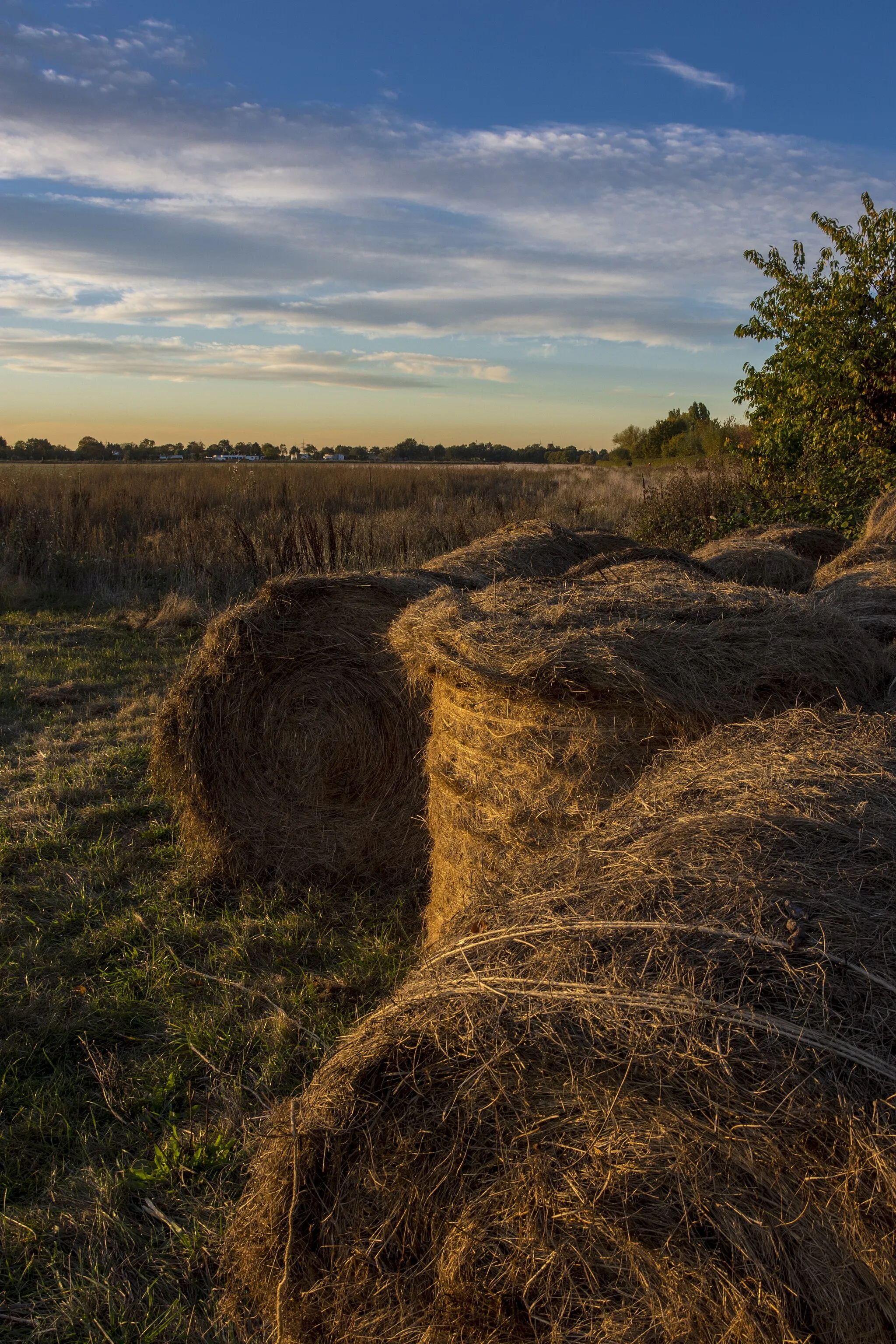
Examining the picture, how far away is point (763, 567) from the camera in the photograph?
288 inches

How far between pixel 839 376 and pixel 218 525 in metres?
10.5

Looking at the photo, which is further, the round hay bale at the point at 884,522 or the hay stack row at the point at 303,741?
the round hay bale at the point at 884,522

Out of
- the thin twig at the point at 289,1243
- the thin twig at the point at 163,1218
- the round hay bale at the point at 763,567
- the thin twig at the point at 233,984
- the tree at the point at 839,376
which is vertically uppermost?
the tree at the point at 839,376

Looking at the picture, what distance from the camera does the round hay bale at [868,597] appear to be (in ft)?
14.8

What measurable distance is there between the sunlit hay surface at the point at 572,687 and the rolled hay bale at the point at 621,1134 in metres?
0.97

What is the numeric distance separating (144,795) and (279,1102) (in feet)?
12.1

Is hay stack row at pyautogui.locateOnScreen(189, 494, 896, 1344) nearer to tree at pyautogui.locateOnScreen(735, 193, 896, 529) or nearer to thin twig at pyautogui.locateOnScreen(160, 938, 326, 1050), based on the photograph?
thin twig at pyautogui.locateOnScreen(160, 938, 326, 1050)

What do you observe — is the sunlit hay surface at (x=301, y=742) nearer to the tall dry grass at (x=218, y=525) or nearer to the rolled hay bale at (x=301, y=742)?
the rolled hay bale at (x=301, y=742)

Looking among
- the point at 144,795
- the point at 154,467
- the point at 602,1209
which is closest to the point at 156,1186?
the point at 602,1209

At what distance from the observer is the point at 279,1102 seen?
2.36 meters

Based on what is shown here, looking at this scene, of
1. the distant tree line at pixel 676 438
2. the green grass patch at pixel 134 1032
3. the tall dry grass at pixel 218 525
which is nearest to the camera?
the green grass patch at pixel 134 1032

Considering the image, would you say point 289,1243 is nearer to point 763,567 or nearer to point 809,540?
point 763,567

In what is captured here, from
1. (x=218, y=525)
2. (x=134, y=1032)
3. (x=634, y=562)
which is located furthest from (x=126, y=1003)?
(x=218, y=525)

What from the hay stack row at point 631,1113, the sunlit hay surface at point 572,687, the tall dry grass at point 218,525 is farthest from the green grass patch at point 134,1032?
the tall dry grass at point 218,525
